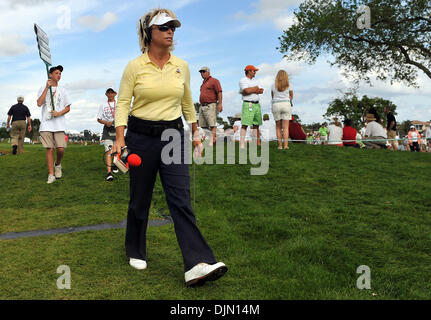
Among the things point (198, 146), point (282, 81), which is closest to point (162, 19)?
point (198, 146)

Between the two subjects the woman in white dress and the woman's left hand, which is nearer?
the woman's left hand

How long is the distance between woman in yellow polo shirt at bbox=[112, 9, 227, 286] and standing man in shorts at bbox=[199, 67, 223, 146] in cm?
813

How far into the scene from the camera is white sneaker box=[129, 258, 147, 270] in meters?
4.09

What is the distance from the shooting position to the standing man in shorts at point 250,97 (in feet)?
37.3

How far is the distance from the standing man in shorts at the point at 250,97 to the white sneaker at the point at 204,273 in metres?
8.13

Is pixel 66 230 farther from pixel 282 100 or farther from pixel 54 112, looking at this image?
pixel 282 100

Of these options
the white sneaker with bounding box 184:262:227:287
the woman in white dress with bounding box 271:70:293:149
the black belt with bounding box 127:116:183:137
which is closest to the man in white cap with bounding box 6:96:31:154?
the woman in white dress with bounding box 271:70:293:149

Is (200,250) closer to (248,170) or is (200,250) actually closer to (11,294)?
(11,294)

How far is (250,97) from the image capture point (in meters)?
11.5

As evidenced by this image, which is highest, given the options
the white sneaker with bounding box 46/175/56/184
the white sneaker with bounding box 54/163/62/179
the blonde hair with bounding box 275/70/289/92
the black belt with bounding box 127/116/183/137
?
the blonde hair with bounding box 275/70/289/92

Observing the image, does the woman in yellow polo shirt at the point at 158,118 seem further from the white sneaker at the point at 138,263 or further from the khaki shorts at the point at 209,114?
the khaki shorts at the point at 209,114

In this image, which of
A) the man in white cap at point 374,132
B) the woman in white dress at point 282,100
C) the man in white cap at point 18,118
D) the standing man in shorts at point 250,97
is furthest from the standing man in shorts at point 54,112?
the man in white cap at point 374,132

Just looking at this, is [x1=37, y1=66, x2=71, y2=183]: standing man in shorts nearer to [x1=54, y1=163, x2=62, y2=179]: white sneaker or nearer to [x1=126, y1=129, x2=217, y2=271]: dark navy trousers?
[x1=54, y1=163, x2=62, y2=179]: white sneaker
